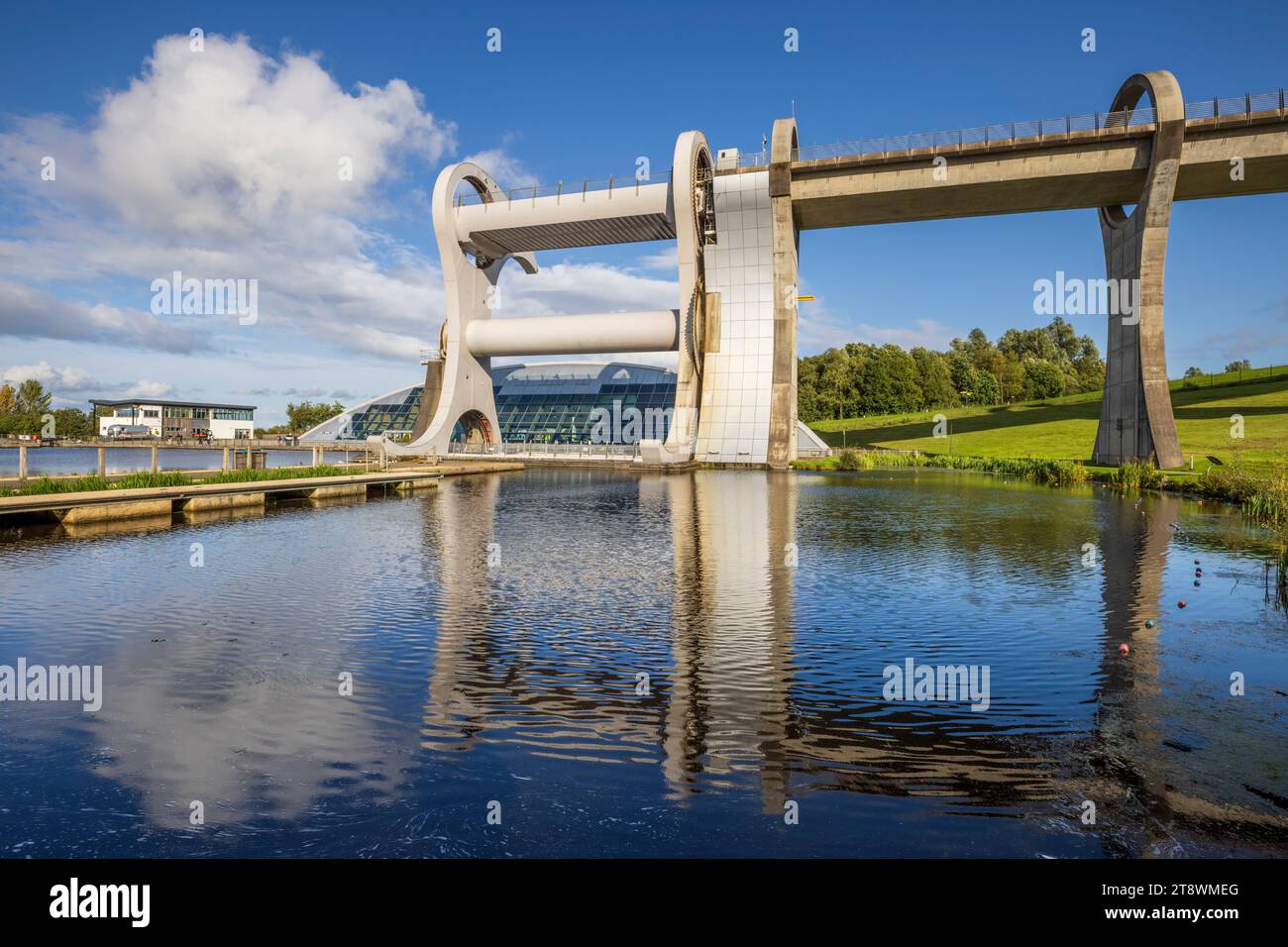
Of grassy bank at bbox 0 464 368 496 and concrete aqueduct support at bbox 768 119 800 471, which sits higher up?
concrete aqueduct support at bbox 768 119 800 471

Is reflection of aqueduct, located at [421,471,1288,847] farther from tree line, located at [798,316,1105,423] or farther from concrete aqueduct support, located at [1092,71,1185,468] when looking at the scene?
tree line, located at [798,316,1105,423]

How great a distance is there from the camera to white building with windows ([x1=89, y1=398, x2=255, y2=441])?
106000mm

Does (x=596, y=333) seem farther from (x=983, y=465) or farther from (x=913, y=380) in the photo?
(x=913, y=380)

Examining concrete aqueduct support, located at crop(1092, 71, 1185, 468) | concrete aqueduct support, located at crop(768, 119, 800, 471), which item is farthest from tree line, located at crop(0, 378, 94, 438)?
concrete aqueduct support, located at crop(1092, 71, 1185, 468)

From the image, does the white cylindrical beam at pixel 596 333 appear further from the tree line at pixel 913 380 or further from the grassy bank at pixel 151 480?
the tree line at pixel 913 380

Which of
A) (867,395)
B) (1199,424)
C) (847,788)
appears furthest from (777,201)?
(867,395)

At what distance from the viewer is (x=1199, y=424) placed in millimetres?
58875

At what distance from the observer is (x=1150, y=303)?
1684 inches

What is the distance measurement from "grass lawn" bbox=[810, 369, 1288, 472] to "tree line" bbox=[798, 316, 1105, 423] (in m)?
17.3

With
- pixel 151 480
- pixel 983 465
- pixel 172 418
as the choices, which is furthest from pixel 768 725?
pixel 172 418

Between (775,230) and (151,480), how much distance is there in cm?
3753

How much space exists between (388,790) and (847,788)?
3505 mm
